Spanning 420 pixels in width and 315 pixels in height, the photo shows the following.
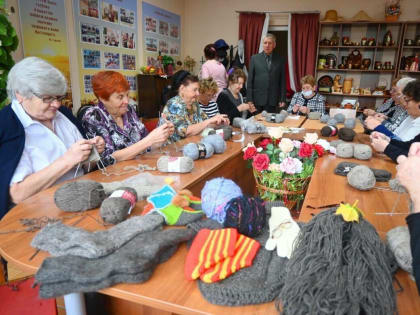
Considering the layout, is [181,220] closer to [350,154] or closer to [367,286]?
[367,286]

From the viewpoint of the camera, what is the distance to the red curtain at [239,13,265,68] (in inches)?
242

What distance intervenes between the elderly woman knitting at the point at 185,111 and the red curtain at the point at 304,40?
12.6ft

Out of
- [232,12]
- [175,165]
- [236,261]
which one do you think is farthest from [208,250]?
[232,12]

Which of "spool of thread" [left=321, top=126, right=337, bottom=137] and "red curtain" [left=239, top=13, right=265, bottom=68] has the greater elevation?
"red curtain" [left=239, top=13, right=265, bottom=68]

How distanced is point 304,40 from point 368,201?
17.3 ft

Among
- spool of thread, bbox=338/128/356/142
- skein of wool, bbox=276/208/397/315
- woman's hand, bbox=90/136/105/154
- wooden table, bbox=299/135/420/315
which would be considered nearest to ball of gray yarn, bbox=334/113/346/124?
spool of thread, bbox=338/128/356/142

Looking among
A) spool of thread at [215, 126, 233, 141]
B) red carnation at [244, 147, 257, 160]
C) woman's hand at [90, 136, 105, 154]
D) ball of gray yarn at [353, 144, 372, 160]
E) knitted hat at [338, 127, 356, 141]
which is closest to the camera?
woman's hand at [90, 136, 105, 154]

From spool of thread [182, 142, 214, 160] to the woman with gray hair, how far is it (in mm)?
531

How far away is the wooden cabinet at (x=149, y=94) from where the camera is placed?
208 inches

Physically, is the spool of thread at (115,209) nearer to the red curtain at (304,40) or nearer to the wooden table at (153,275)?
the wooden table at (153,275)

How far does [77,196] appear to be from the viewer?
3.66 ft

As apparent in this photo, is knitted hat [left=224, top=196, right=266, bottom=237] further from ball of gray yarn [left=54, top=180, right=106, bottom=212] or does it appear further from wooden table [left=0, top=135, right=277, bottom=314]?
ball of gray yarn [left=54, top=180, right=106, bottom=212]

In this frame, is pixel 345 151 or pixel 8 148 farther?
pixel 345 151

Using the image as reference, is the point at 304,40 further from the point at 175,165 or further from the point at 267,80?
the point at 175,165
